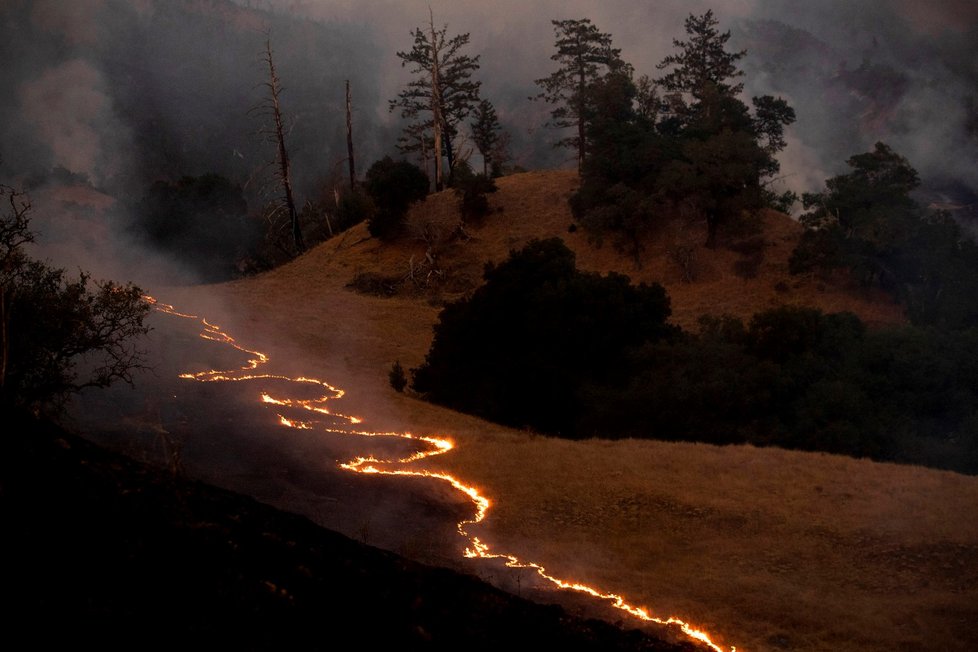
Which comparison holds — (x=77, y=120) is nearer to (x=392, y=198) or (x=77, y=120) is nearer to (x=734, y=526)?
(x=392, y=198)

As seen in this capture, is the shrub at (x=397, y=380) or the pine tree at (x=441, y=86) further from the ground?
the pine tree at (x=441, y=86)

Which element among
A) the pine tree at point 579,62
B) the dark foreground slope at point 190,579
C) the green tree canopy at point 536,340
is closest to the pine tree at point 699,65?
the pine tree at point 579,62

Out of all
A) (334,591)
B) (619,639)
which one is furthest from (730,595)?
(334,591)

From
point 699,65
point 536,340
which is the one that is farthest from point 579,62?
point 536,340

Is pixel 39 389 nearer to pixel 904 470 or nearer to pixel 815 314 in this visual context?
pixel 904 470

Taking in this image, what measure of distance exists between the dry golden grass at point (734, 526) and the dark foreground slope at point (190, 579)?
4.41 m

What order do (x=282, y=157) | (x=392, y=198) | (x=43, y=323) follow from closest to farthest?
1. (x=43, y=323)
2. (x=392, y=198)
3. (x=282, y=157)

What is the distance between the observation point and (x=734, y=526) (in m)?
12.5

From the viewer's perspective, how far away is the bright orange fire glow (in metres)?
9.02

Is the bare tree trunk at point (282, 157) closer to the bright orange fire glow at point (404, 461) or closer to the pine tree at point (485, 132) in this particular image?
the pine tree at point (485, 132)

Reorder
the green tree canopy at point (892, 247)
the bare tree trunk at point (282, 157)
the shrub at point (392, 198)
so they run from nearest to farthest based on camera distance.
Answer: the green tree canopy at point (892, 247) < the bare tree trunk at point (282, 157) < the shrub at point (392, 198)

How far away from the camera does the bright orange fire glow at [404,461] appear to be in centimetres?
902

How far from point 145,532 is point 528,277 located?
71.4 feet

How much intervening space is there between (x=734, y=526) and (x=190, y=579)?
32.1 feet
